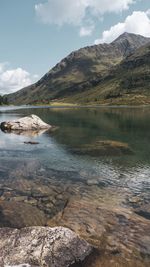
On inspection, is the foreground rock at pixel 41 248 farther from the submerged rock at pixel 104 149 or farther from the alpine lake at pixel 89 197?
the submerged rock at pixel 104 149

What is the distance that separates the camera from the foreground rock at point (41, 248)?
13570 millimetres

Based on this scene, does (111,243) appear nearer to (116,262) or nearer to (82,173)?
(116,262)

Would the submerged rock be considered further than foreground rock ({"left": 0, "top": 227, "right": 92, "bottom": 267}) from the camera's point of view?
Yes

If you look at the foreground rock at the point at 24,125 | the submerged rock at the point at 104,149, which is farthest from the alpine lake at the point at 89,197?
the foreground rock at the point at 24,125

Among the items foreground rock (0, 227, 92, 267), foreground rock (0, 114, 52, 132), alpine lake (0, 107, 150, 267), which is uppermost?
foreground rock (0, 114, 52, 132)

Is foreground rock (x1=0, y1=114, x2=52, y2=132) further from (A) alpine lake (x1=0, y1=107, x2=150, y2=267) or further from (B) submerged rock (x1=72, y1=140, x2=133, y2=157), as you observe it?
(A) alpine lake (x1=0, y1=107, x2=150, y2=267)

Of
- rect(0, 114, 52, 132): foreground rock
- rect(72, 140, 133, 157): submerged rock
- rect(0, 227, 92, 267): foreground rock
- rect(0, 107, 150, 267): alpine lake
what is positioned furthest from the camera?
rect(0, 114, 52, 132): foreground rock

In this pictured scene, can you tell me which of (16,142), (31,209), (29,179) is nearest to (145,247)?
(31,209)

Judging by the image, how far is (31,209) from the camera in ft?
69.8

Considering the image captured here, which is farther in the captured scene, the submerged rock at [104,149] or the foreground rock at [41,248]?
the submerged rock at [104,149]

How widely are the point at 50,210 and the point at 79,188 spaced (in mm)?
5992

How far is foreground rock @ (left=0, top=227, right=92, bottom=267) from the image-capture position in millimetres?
13570

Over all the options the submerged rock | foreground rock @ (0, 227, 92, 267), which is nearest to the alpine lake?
the submerged rock

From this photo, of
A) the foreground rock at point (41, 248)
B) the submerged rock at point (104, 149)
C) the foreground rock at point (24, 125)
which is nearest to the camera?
Answer: the foreground rock at point (41, 248)
